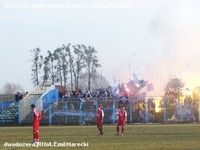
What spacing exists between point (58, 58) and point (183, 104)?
4464 cm

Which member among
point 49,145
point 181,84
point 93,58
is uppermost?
point 93,58

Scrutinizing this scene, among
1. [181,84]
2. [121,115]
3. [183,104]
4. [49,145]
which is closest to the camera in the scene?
[49,145]

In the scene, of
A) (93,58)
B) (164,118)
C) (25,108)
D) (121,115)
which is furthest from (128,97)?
(93,58)

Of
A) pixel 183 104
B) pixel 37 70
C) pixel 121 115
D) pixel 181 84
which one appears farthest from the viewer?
pixel 37 70

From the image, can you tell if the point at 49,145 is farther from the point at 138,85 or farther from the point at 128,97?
the point at 138,85

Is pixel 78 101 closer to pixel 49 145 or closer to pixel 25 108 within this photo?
pixel 25 108

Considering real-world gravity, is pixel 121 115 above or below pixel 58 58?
below

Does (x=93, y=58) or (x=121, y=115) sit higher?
(x=93, y=58)

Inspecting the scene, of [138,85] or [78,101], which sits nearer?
[78,101]

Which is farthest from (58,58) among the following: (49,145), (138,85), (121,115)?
(49,145)

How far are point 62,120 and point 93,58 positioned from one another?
44069 mm

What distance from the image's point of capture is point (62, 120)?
74688 mm

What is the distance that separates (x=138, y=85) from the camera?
83.3 metres

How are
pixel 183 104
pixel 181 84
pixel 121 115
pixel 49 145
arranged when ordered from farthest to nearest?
pixel 181 84 → pixel 183 104 → pixel 121 115 → pixel 49 145
